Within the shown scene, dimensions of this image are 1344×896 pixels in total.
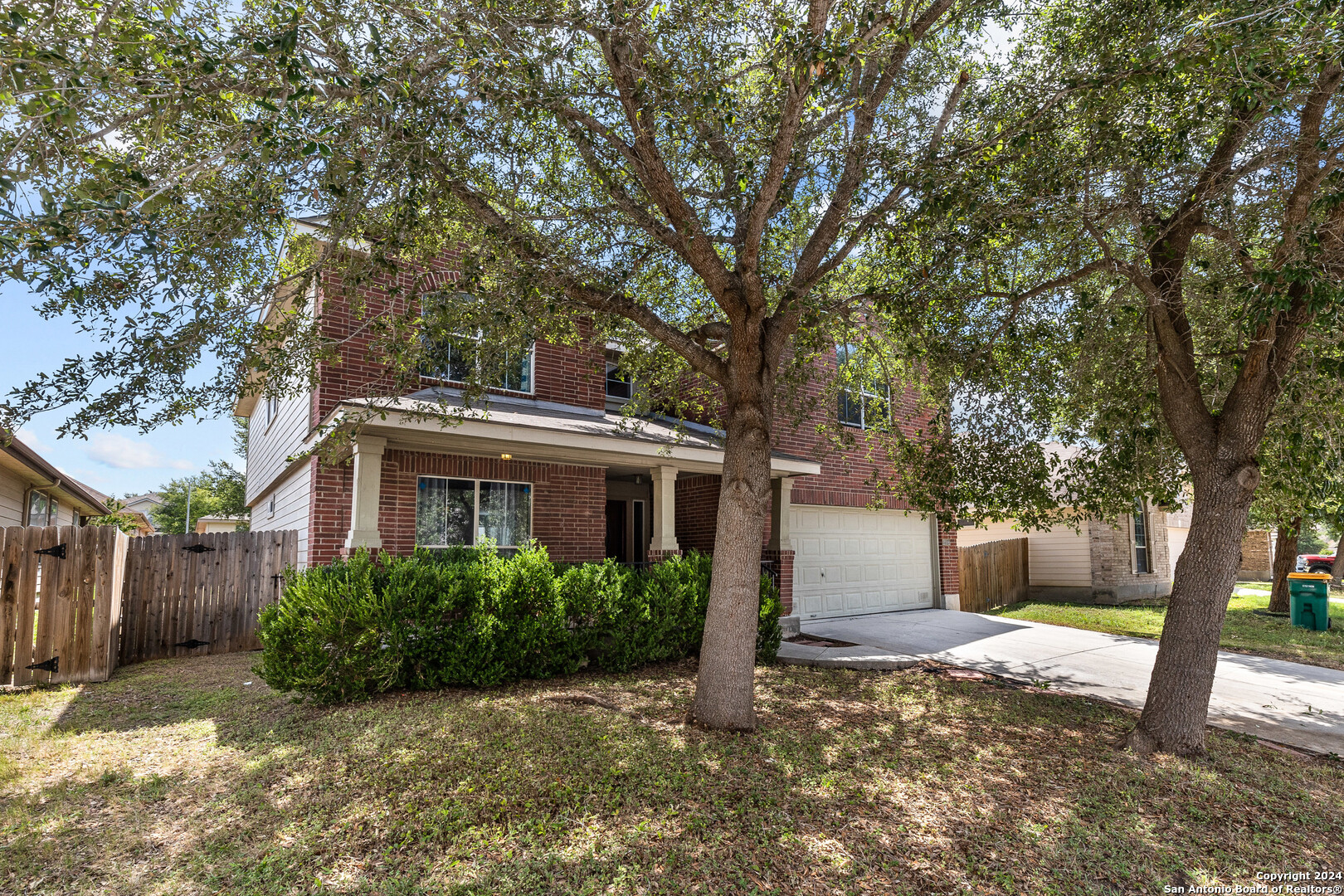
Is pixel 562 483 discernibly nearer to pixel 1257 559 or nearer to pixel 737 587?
pixel 737 587

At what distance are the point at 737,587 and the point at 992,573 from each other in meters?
13.6

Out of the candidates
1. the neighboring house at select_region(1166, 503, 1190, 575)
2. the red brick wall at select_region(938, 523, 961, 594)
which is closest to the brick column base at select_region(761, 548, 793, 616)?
the red brick wall at select_region(938, 523, 961, 594)

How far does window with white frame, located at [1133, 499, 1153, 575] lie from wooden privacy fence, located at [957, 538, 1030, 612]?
Result: 339cm

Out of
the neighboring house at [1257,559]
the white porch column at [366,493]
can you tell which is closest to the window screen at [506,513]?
the white porch column at [366,493]

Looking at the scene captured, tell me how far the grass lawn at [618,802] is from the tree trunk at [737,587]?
0.31m

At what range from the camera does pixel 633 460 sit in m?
9.82

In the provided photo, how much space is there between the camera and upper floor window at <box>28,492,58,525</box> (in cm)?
1617

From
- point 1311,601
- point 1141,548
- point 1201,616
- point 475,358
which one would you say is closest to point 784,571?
point 1201,616

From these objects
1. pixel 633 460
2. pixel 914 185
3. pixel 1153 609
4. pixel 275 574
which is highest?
pixel 914 185

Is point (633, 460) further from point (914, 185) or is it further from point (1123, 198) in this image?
point (1123, 198)

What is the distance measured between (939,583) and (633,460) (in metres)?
8.78

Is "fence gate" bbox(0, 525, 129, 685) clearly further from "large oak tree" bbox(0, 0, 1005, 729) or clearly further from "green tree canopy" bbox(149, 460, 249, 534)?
"green tree canopy" bbox(149, 460, 249, 534)

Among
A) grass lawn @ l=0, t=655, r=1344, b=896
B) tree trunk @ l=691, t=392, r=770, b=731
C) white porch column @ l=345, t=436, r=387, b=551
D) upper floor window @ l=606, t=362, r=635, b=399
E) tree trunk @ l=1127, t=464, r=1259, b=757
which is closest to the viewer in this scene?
grass lawn @ l=0, t=655, r=1344, b=896

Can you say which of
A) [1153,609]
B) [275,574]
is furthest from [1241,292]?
Result: [1153,609]
